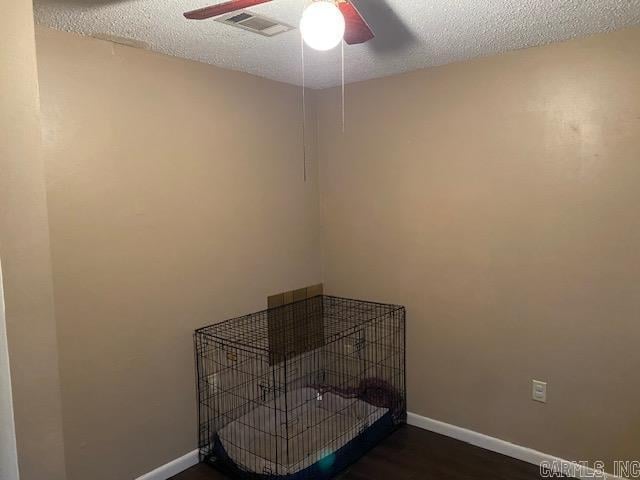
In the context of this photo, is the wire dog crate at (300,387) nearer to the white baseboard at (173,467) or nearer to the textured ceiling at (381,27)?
the white baseboard at (173,467)

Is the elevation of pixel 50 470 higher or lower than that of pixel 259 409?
higher

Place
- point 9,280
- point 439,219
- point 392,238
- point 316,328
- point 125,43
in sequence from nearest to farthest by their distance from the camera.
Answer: point 9,280, point 125,43, point 439,219, point 392,238, point 316,328

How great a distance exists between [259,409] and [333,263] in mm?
1154

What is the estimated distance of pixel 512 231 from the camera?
2.70 m

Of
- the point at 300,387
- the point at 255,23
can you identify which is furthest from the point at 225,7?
the point at 300,387

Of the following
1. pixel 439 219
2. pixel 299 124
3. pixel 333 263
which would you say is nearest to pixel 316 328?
pixel 333 263

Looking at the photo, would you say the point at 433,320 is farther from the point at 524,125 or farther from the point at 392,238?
the point at 524,125

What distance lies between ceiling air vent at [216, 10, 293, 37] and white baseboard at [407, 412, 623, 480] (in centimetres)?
251

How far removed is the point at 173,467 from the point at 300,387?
103 cm

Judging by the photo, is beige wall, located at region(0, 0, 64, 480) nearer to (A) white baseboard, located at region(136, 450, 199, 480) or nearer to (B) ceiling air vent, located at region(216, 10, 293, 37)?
(B) ceiling air vent, located at region(216, 10, 293, 37)

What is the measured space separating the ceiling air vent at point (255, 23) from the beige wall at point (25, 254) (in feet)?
3.46

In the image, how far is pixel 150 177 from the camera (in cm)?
252

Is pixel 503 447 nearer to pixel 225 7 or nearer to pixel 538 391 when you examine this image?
pixel 538 391

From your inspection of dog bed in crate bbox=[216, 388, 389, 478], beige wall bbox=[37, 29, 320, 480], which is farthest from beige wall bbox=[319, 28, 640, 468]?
beige wall bbox=[37, 29, 320, 480]
